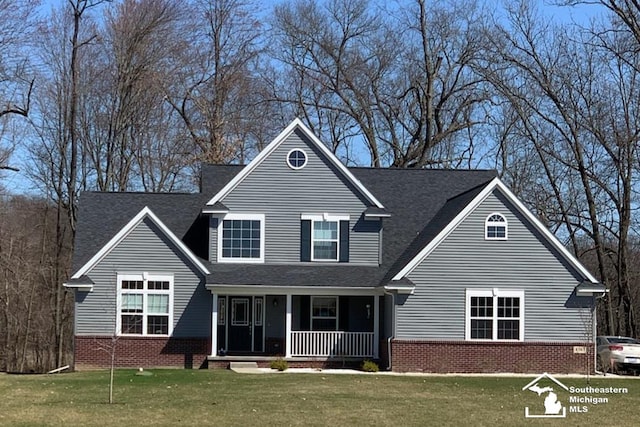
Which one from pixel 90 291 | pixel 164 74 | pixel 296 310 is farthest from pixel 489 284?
pixel 164 74

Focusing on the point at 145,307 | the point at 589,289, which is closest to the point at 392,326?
the point at 589,289

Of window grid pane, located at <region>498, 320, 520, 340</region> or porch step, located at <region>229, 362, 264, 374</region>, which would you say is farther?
window grid pane, located at <region>498, 320, 520, 340</region>

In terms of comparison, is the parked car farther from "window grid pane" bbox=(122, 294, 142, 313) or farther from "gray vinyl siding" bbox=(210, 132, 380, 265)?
"window grid pane" bbox=(122, 294, 142, 313)

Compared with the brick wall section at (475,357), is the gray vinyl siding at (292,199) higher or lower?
higher

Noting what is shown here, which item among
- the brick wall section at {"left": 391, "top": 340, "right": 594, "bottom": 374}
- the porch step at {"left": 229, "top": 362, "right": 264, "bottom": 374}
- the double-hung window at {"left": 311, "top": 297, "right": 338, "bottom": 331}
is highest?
the double-hung window at {"left": 311, "top": 297, "right": 338, "bottom": 331}

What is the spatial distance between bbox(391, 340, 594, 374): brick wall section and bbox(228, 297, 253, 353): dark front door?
17.3 feet

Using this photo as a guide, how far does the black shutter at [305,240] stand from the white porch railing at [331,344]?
8.69 ft

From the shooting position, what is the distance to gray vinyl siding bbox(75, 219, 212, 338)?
101 feet

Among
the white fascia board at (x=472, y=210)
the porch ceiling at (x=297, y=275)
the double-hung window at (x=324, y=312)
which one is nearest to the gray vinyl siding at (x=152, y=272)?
the porch ceiling at (x=297, y=275)

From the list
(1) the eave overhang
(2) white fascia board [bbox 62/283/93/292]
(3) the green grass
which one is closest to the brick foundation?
(3) the green grass

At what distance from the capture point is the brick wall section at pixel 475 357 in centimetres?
3011

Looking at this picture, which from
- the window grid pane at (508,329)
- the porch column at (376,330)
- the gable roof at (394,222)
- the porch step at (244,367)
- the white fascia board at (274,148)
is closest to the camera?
the porch step at (244,367)

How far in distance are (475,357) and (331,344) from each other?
15.1ft

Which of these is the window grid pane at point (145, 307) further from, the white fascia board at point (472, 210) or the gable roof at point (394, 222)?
the white fascia board at point (472, 210)
